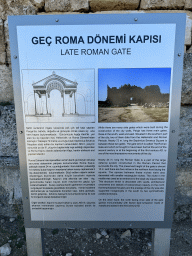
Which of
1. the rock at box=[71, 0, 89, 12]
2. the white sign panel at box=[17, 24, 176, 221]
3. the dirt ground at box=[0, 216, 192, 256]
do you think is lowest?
the dirt ground at box=[0, 216, 192, 256]

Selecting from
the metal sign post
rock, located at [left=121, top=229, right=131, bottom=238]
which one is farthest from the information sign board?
rock, located at [left=121, top=229, right=131, bottom=238]

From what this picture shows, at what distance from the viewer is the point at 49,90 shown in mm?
1536

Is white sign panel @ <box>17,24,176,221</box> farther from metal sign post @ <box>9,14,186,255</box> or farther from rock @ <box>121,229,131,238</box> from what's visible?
rock @ <box>121,229,131,238</box>

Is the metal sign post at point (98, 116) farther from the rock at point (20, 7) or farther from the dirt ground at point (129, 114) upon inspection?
the rock at point (20, 7)

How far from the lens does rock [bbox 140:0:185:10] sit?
6.24 ft

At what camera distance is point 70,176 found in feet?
5.58

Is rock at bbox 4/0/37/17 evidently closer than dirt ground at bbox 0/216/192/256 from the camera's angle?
Yes

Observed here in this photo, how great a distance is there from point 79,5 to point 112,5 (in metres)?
0.37

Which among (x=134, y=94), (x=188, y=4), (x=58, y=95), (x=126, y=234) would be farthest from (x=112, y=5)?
(x=126, y=234)

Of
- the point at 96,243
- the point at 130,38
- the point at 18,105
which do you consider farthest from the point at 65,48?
the point at 96,243

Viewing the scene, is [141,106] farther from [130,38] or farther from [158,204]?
[158,204]

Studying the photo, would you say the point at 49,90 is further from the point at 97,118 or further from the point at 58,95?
the point at 97,118

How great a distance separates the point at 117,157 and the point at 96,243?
4.79 feet

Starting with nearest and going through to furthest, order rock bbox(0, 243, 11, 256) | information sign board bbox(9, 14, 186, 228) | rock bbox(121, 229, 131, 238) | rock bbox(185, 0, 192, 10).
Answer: information sign board bbox(9, 14, 186, 228), rock bbox(185, 0, 192, 10), rock bbox(0, 243, 11, 256), rock bbox(121, 229, 131, 238)
